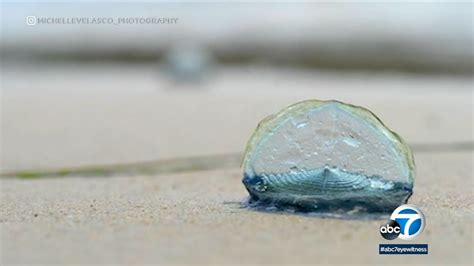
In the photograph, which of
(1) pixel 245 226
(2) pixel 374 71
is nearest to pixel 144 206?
(1) pixel 245 226

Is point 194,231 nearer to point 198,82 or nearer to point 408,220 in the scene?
point 408,220

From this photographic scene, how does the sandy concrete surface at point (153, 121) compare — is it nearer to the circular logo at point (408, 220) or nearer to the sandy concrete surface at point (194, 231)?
the sandy concrete surface at point (194, 231)

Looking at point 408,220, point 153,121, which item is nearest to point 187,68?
point 153,121

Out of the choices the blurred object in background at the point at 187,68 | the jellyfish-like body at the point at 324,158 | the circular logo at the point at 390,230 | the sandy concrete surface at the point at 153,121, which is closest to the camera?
the circular logo at the point at 390,230

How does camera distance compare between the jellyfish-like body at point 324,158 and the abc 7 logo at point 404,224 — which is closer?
the abc 7 logo at point 404,224

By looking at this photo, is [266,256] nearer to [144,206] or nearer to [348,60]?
[144,206]

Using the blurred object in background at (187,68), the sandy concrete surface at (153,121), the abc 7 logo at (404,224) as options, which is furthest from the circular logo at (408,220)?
the blurred object in background at (187,68)
